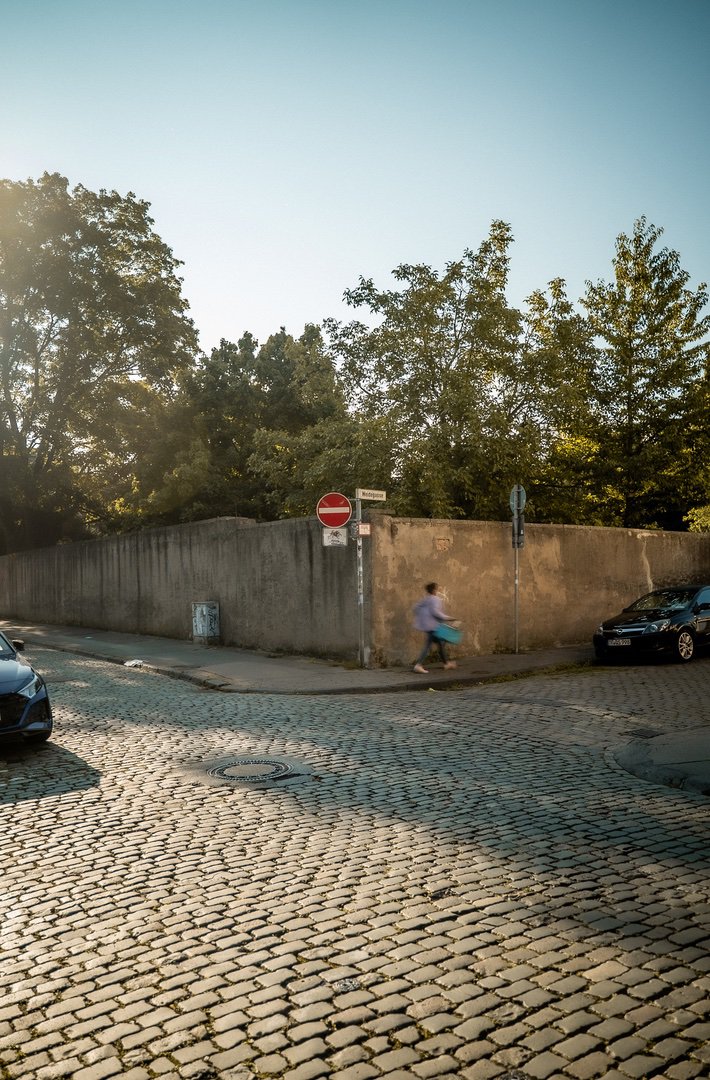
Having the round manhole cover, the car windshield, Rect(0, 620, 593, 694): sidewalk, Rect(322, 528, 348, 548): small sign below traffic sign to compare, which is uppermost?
Rect(322, 528, 348, 548): small sign below traffic sign

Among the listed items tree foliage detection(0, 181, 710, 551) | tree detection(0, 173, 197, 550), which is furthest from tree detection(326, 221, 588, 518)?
tree detection(0, 173, 197, 550)

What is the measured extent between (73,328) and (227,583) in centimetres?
1730

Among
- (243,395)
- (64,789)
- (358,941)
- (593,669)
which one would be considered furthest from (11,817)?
(243,395)

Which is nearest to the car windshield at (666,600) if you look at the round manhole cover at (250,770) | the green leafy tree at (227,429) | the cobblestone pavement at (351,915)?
the cobblestone pavement at (351,915)

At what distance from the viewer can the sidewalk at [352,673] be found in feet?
24.8

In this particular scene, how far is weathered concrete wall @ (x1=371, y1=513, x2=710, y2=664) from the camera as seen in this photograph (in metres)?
14.9

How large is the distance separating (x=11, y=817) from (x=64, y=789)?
0.76 m

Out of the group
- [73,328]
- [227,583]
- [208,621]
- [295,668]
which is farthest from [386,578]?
[73,328]

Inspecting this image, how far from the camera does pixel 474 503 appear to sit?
63.0 feet

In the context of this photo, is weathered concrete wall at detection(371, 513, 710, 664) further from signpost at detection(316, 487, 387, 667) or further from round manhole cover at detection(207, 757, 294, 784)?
round manhole cover at detection(207, 757, 294, 784)

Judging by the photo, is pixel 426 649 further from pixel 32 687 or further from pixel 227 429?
pixel 227 429

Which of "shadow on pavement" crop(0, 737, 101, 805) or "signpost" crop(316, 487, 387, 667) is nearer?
"shadow on pavement" crop(0, 737, 101, 805)

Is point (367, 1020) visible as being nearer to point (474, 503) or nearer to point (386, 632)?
point (386, 632)

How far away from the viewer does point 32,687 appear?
27.0ft
